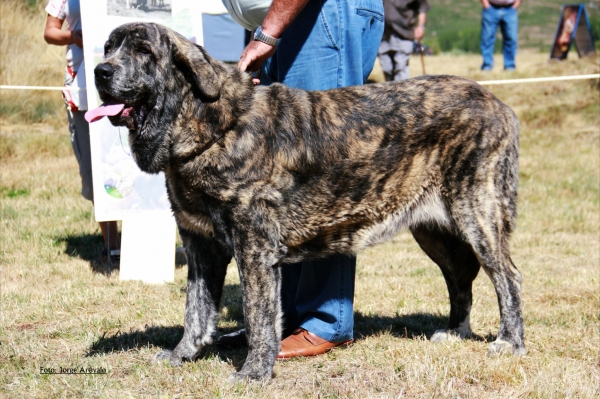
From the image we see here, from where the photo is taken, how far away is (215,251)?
167 inches

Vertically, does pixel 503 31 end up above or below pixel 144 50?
above

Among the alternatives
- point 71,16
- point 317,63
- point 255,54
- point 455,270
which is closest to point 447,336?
point 455,270

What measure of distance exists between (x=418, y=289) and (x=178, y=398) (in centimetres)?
289

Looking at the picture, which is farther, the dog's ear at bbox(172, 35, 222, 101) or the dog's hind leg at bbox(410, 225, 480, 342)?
the dog's hind leg at bbox(410, 225, 480, 342)

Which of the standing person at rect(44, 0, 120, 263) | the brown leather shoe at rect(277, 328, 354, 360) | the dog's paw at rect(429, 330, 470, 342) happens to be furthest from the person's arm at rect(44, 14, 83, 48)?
the dog's paw at rect(429, 330, 470, 342)

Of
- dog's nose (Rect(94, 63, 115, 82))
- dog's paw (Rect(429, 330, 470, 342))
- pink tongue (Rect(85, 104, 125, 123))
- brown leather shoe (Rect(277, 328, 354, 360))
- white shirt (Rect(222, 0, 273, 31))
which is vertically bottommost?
dog's paw (Rect(429, 330, 470, 342))

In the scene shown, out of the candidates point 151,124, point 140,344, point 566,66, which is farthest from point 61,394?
point 566,66

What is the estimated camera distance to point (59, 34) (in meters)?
6.45

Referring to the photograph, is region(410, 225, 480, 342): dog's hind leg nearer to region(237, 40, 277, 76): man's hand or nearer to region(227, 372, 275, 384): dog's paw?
region(227, 372, 275, 384): dog's paw

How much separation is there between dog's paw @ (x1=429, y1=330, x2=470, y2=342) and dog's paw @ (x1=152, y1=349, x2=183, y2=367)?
1.61 meters

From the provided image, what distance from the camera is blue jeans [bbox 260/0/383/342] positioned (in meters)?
4.29

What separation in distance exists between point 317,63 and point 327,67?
0.07 metres

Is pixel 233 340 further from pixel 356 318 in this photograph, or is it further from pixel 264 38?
pixel 264 38

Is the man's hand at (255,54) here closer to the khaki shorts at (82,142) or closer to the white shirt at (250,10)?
the white shirt at (250,10)
